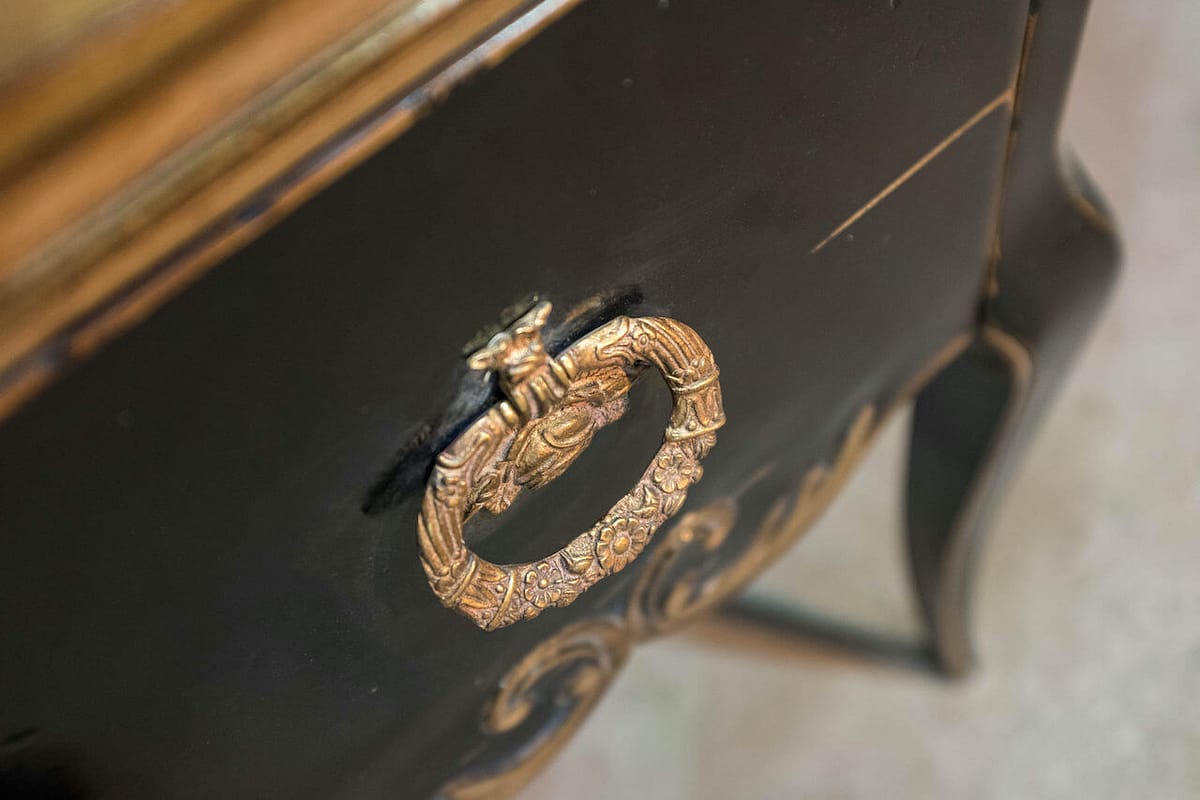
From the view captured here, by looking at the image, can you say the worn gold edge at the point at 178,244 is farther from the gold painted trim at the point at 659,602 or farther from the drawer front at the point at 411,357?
the gold painted trim at the point at 659,602

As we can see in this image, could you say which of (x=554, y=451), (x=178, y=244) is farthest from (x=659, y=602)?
(x=178, y=244)

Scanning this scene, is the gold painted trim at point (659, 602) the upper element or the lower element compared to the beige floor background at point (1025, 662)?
upper

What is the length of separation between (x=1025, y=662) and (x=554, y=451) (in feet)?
2.28

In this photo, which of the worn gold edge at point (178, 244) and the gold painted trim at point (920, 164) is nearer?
the worn gold edge at point (178, 244)

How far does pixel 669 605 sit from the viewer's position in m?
0.46

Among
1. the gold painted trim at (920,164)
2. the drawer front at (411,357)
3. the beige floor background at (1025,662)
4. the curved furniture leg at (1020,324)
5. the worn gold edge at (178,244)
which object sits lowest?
the beige floor background at (1025,662)

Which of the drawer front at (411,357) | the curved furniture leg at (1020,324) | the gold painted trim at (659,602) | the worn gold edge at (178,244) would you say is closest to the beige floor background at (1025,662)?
the curved furniture leg at (1020,324)

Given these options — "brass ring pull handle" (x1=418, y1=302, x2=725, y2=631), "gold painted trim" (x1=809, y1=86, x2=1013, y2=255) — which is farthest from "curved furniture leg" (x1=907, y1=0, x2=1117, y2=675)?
"brass ring pull handle" (x1=418, y1=302, x2=725, y2=631)

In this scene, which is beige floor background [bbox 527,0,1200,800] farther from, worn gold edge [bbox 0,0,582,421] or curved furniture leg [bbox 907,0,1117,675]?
worn gold edge [bbox 0,0,582,421]

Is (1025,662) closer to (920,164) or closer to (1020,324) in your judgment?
(1020,324)

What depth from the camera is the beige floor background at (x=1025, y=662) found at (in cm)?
84

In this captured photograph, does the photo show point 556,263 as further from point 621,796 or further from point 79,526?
point 621,796

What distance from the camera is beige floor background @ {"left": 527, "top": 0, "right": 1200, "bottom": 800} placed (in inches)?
33.0

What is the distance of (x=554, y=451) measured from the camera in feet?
0.95
